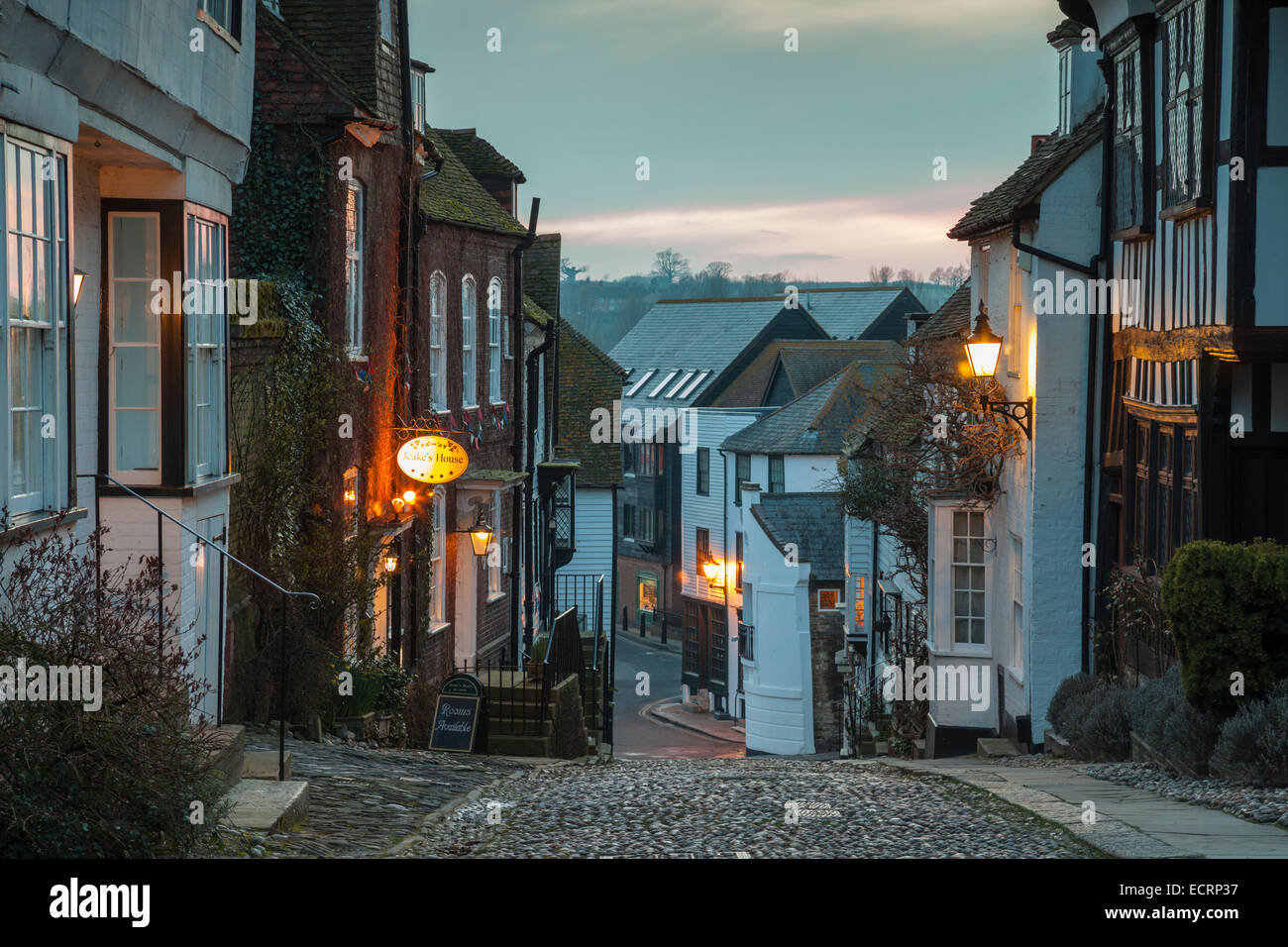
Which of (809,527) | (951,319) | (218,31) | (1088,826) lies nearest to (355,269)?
(218,31)

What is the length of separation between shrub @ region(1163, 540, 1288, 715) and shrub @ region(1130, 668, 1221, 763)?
0.40 m

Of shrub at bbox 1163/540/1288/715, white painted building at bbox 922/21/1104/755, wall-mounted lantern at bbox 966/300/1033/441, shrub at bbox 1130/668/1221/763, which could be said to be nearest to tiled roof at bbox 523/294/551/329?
white painted building at bbox 922/21/1104/755

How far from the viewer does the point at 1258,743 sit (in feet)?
32.7

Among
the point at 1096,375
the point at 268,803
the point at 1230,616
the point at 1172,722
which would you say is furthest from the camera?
the point at 1096,375

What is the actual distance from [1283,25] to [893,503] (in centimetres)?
1139

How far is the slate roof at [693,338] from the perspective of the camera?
195 ft

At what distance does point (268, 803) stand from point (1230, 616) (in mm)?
6781

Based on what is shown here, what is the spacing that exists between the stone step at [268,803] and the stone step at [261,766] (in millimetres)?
217

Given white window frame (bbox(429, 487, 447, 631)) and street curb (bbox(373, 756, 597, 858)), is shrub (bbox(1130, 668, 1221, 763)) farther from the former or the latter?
white window frame (bbox(429, 487, 447, 631))

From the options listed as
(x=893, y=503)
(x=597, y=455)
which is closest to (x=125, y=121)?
(x=893, y=503)

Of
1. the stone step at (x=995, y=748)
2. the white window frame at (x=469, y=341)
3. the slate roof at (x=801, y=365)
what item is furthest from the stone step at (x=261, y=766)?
the slate roof at (x=801, y=365)

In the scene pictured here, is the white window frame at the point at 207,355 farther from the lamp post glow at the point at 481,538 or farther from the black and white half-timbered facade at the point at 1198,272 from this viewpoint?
the lamp post glow at the point at 481,538

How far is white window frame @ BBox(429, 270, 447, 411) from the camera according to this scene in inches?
806

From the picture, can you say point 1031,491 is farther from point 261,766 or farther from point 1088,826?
point 261,766
